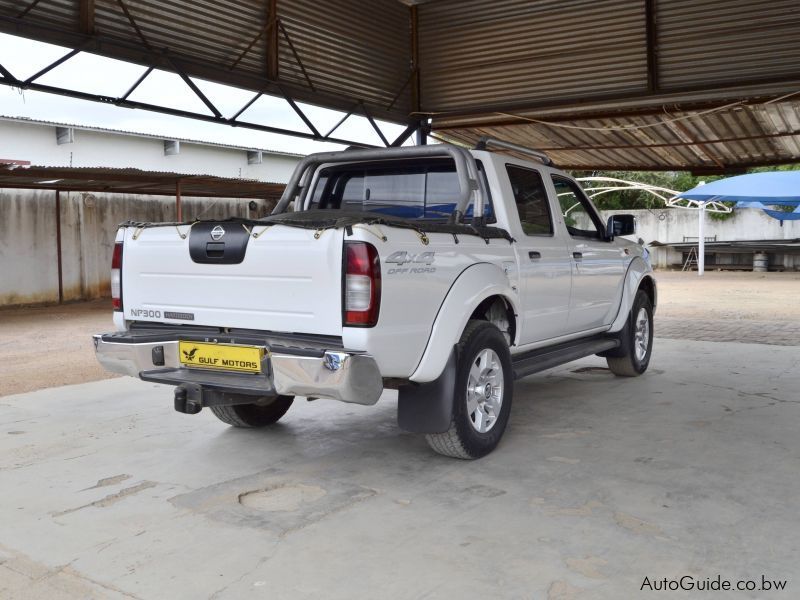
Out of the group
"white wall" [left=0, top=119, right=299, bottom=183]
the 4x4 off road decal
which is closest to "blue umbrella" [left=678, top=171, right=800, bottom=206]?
"white wall" [left=0, top=119, right=299, bottom=183]

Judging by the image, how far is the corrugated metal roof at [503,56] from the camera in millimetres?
7984

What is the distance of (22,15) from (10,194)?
10.2 m

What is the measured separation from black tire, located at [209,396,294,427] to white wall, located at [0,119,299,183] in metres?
12.8

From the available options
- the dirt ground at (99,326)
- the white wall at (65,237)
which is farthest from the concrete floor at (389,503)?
the white wall at (65,237)

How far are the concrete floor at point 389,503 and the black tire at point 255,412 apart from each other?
13 cm

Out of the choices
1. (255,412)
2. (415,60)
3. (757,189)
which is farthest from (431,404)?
(757,189)

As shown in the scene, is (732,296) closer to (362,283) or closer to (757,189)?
(757,189)

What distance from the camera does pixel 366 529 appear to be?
3504mm

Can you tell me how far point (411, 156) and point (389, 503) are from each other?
7.74ft

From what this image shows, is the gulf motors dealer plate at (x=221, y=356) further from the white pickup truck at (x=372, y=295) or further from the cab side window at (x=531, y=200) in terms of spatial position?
the cab side window at (x=531, y=200)

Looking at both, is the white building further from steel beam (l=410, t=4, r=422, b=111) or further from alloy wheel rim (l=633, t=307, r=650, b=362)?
alloy wheel rim (l=633, t=307, r=650, b=362)

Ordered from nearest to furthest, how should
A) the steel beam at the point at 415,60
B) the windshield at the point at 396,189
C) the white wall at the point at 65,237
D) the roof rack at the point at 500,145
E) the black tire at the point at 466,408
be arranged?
the black tire at the point at 466,408
the windshield at the point at 396,189
the roof rack at the point at 500,145
the steel beam at the point at 415,60
the white wall at the point at 65,237

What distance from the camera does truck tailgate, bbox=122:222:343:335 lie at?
3.70 metres

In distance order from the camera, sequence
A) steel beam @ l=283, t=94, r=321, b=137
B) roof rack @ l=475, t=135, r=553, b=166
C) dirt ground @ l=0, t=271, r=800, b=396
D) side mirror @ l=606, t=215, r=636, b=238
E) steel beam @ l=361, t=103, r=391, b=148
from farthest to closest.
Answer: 1. steel beam @ l=361, t=103, r=391, b=148
2. steel beam @ l=283, t=94, r=321, b=137
3. dirt ground @ l=0, t=271, r=800, b=396
4. side mirror @ l=606, t=215, r=636, b=238
5. roof rack @ l=475, t=135, r=553, b=166
